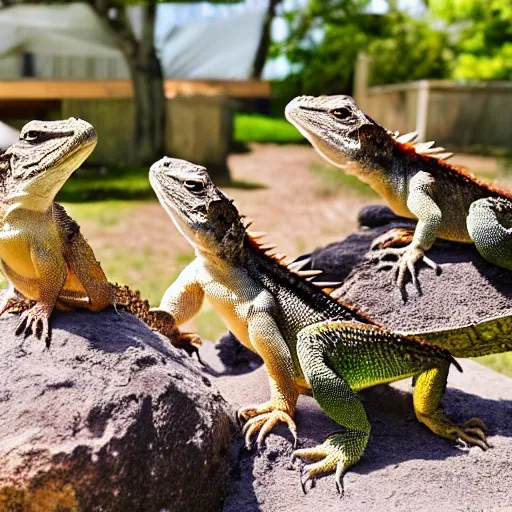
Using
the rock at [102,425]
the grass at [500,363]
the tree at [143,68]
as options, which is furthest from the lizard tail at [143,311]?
the tree at [143,68]

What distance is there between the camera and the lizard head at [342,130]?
10.3ft

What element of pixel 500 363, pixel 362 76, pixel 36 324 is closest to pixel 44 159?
pixel 36 324

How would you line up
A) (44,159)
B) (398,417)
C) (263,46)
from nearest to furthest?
(44,159), (398,417), (263,46)

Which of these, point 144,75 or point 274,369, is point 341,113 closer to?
point 274,369

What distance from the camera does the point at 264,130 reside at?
10422mm

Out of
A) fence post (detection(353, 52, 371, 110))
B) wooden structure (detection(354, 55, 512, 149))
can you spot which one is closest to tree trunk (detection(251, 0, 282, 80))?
wooden structure (detection(354, 55, 512, 149))

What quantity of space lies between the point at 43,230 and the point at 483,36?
11.4m

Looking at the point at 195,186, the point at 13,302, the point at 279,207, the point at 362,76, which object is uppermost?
the point at 195,186

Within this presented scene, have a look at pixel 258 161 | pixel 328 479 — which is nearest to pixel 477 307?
pixel 328 479

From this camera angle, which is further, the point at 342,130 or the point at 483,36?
the point at 483,36

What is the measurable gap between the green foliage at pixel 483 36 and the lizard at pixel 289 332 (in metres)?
10.2

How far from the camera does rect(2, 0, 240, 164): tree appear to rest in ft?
23.6

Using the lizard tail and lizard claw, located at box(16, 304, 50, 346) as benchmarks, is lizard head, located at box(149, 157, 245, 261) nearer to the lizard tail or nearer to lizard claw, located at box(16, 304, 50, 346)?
the lizard tail

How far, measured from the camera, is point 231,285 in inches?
109
